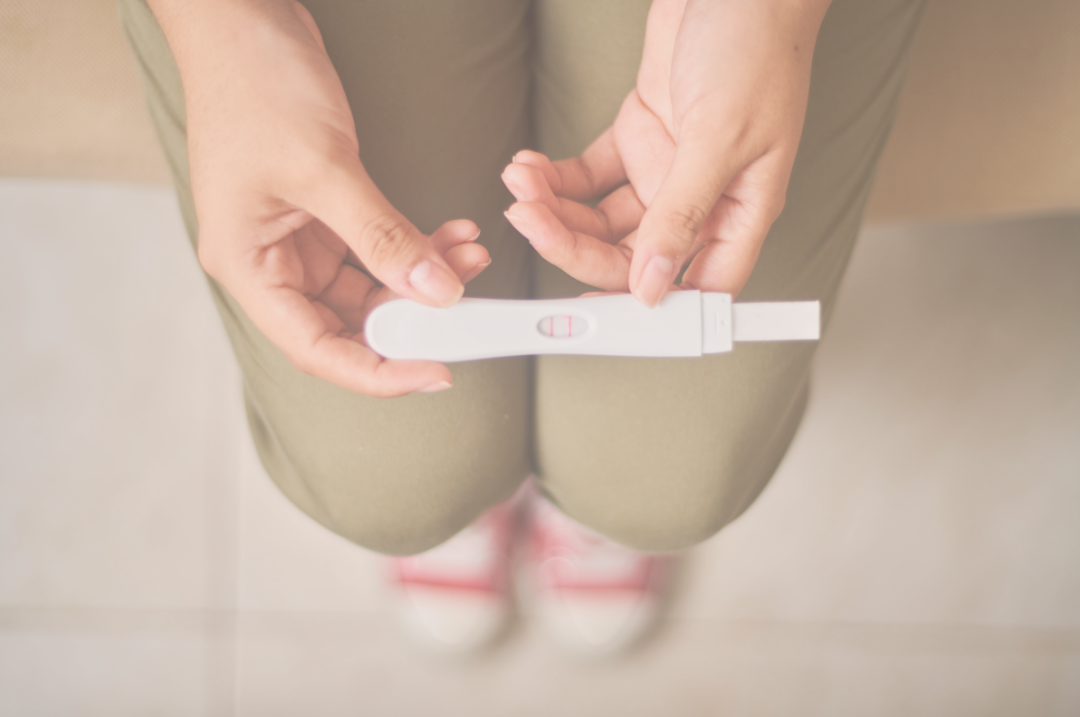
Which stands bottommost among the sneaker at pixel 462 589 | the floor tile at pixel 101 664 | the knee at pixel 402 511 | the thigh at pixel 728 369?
the floor tile at pixel 101 664

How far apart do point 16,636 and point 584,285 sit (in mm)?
882

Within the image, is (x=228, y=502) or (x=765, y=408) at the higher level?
(x=765, y=408)

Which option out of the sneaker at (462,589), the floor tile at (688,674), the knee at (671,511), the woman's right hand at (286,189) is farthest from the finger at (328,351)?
the floor tile at (688,674)

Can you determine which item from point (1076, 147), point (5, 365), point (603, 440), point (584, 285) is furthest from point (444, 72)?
point (5, 365)

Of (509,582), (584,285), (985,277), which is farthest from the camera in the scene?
(985,277)

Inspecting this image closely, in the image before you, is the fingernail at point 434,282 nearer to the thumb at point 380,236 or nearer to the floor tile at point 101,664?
the thumb at point 380,236

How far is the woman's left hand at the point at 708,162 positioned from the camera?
0.41 meters

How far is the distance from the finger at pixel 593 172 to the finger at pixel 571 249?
0.07 meters

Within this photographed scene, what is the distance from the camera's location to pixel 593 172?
1.72 feet

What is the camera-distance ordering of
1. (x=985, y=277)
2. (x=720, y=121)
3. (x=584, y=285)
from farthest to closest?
(x=985, y=277)
(x=584, y=285)
(x=720, y=121)

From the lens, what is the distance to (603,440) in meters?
0.56

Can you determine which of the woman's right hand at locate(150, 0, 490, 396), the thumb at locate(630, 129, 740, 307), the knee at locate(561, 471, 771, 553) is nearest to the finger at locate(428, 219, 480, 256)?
the woman's right hand at locate(150, 0, 490, 396)

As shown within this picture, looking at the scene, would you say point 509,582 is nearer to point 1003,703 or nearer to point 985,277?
point 1003,703

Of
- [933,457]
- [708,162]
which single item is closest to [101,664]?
[708,162]
